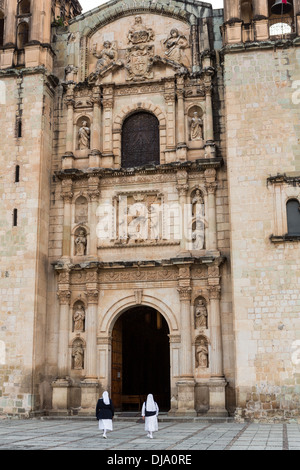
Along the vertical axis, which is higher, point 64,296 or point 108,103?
point 108,103

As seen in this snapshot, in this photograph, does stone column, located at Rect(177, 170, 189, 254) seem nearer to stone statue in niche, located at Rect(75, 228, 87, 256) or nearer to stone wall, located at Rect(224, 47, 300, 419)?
stone wall, located at Rect(224, 47, 300, 419)

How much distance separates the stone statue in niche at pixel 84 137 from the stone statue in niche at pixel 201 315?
7.18 m

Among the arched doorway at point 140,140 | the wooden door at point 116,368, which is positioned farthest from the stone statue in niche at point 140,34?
the wooden door at point 116,368

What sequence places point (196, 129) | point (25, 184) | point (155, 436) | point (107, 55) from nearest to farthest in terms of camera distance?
point (155, 436) < point (25, 184) < point (196, 129) < point (107, 55)

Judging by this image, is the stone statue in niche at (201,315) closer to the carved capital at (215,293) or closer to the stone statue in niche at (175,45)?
the carved capital at (215,293)

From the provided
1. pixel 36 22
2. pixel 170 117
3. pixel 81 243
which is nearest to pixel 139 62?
pixel 170 117

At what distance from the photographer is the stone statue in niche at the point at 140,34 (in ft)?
73.8

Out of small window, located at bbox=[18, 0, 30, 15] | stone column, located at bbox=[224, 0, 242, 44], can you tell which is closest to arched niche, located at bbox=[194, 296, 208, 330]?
stone column, located at bbox=[224, 0, 242, 44]

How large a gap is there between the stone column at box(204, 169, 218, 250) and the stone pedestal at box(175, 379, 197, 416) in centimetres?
447

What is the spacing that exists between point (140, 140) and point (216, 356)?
27.1 ft

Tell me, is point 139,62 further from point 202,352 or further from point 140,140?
point 202,352

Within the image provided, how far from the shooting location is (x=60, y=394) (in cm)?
1977

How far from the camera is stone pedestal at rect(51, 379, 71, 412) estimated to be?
64.5 feet

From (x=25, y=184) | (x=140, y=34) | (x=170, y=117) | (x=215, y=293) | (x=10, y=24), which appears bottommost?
(x=215, y=293)
